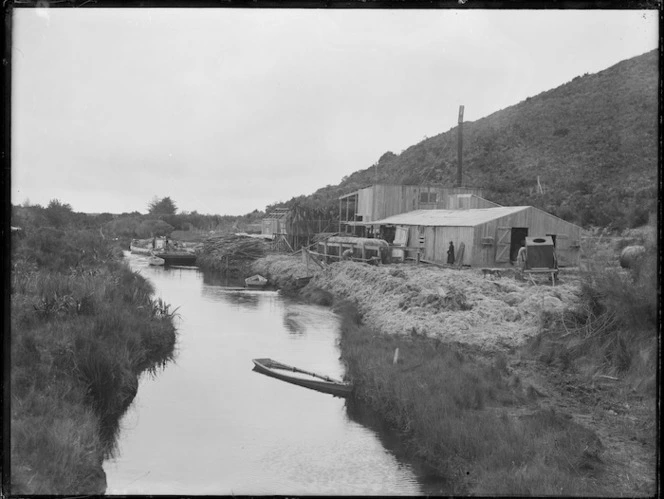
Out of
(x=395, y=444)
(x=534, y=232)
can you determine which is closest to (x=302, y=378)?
(x=395, y=444)

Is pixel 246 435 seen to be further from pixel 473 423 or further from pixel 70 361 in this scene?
pixel 473 423

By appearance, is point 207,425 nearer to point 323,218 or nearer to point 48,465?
point 48,465

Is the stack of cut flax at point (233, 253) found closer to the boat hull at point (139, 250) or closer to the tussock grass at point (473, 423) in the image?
the boat hull at point (139, 250)

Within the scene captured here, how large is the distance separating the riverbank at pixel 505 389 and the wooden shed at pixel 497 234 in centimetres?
537

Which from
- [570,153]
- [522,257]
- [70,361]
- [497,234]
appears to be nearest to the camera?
[70,361]

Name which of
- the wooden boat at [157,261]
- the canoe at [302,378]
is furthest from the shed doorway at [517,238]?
the wooden boat at [157,261]

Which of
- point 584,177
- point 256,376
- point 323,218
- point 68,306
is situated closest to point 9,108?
point 68,306

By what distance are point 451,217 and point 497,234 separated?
5.00 metres

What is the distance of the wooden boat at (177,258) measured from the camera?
5914 cm

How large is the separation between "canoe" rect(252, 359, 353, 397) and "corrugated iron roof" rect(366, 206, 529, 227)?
15794 millimetres

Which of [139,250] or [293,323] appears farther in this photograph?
[139,250]

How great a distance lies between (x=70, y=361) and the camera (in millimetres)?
13172

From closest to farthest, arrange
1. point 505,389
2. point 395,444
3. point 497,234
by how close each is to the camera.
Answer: point 395,444, point 505,389, point 497,234

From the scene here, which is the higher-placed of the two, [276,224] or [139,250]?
[276,224]
